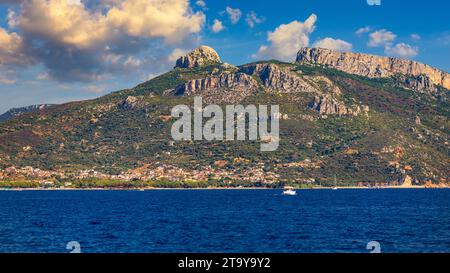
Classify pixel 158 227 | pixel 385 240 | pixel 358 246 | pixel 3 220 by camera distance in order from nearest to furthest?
pixel 358 246, pixel 385 240, pixel 158 227, pixel 3 220

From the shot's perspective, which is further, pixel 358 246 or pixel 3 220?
pixel 3 220

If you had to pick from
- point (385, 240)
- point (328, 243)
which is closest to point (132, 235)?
point (328, 243)

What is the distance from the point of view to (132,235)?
285 feet

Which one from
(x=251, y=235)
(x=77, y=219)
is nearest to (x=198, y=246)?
(x=251, y=235)

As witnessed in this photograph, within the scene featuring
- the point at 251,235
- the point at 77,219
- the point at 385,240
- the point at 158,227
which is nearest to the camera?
the point at 385,240

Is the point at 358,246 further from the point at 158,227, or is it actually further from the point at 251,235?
the point at 158,227

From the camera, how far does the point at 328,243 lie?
75.1 meters
